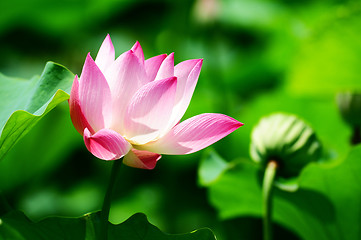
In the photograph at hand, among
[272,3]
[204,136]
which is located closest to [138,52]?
[204,136]

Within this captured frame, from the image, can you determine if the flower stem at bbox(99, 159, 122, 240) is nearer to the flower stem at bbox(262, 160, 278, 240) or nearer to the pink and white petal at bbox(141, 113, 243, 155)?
the pink and white petal at bbox(141, 113, 243, 155)

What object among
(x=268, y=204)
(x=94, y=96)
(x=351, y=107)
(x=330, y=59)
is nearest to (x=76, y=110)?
(x=94, y=96)

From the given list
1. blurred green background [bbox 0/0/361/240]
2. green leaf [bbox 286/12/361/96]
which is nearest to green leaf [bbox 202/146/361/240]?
blurred green background [bbox 0/0/361/240]

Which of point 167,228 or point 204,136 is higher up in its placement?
point 204,136

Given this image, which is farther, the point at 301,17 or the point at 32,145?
the point at 301,17

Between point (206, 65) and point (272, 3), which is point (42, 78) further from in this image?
point (272, 3)

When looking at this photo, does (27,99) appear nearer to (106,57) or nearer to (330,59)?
(106,57)

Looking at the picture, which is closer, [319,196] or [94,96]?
[94,96]
